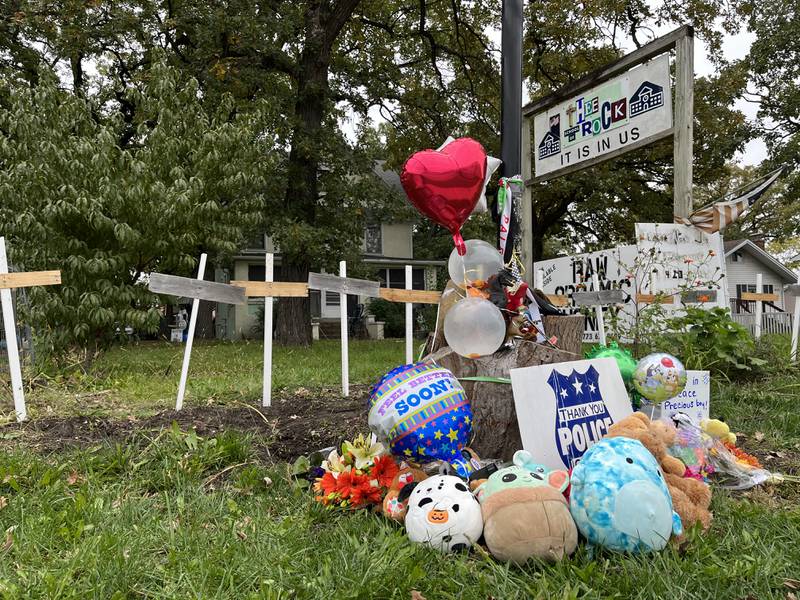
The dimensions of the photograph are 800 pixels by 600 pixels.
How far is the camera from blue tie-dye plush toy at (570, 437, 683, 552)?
1.97 m

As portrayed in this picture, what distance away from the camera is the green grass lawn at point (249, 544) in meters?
1.82

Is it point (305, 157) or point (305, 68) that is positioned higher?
point (305, 68)

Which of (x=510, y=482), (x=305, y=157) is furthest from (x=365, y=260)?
(x=510, y=482)

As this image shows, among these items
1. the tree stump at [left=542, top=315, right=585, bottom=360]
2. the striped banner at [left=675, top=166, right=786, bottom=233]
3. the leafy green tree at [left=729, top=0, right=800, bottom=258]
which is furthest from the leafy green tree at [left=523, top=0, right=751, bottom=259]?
the tree stump at [left=542, top=315, right=585, bottom=360]

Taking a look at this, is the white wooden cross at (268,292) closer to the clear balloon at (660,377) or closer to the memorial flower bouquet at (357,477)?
the memorial flower bouquet at (357,477)

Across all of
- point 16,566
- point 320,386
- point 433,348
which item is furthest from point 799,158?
point 16,566

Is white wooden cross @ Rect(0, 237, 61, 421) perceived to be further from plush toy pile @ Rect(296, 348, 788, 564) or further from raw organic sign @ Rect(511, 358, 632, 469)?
raw organic sign @ Rect(511, 358, 632, 469)

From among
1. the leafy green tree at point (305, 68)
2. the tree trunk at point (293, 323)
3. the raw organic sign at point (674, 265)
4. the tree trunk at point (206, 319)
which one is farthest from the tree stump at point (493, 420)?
the tree trunk at point (206, 319)

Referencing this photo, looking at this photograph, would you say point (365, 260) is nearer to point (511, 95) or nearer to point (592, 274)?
point (592, 274)

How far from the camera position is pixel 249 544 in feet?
7.08

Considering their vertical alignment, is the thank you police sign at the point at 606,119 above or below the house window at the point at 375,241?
below

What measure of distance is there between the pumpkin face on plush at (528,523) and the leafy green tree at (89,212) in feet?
18.3

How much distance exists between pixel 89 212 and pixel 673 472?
6.08 metres

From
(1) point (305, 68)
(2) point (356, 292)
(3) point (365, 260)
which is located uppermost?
(1) point (305, 68)
